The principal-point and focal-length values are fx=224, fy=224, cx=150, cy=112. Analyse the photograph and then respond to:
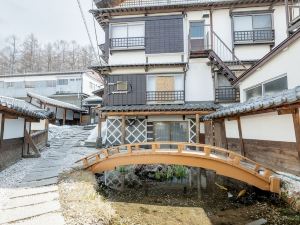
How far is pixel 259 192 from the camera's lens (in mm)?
8406

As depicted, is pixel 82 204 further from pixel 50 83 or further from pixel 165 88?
pixel 50 83

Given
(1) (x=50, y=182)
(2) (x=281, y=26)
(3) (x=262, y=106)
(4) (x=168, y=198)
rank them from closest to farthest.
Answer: (3) (x=262, y=106)
(1) (x=50, y=182)
(4) (x=168, y=198)
(2) (x=281, y=26)

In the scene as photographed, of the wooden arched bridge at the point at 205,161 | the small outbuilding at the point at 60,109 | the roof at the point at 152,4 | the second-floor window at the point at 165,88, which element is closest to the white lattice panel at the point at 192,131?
the second-floor window at the point at 165,88

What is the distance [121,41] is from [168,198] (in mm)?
12354

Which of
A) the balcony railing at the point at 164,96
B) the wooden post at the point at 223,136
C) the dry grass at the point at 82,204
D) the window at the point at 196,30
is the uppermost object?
the window at the point at 196,30

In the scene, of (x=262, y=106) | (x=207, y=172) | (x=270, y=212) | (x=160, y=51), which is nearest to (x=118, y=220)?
(x=270, y=212)

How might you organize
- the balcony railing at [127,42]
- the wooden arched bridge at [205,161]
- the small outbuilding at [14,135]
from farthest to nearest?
the balcony railing at [127,42] < the small outbuilding at [14,135] < the wooden arched bridge at [205,161]

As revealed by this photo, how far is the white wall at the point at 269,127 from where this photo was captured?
6.49m

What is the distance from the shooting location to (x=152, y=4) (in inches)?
655

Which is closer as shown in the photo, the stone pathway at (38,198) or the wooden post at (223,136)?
the stone pathway at (38,198)

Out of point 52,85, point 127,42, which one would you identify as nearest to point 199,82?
point 127,42

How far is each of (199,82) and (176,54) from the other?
104 inches

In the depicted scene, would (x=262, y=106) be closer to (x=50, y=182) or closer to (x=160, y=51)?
(x=50, y=182)

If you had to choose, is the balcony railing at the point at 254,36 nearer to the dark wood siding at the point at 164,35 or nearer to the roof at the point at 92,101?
the dark wood siding at the point at 164,35
